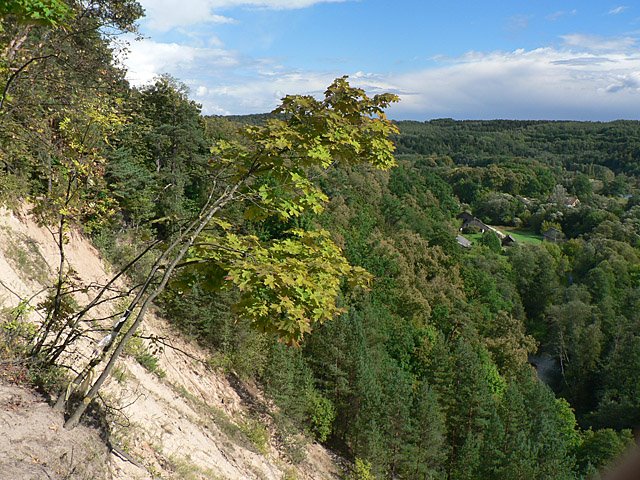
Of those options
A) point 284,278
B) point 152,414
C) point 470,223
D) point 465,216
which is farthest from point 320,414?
point 465,216

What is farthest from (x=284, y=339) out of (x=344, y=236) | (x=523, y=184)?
(x=523, y=184)

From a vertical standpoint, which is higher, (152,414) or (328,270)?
(328,270)

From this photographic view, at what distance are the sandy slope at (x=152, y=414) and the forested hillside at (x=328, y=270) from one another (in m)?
0.71

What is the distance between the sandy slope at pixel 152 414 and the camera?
552 cm

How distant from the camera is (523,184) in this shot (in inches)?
4700

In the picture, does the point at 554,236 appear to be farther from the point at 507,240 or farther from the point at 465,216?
the point at 465,216

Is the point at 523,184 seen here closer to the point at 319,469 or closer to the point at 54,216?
the point at 319,469

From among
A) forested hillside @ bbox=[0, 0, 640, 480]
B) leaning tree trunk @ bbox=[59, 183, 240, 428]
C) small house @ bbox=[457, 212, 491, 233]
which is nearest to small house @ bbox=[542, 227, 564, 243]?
forested hillside @ bbox=[0, 0, 640, 480]

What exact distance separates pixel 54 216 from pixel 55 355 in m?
1.70

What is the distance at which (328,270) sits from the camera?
4.98m

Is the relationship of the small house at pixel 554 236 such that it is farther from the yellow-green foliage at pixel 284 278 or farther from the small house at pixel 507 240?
the yellow-green foliage at pixel 284 278

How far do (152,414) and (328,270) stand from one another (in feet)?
23.5

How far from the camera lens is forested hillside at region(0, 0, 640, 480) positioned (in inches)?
213

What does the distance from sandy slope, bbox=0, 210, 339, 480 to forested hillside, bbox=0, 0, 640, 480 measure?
71cm
